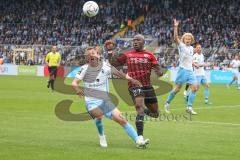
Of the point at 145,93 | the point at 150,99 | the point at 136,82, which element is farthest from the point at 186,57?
the point at 136,82

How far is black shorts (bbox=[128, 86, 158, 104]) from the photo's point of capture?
45.1 ft

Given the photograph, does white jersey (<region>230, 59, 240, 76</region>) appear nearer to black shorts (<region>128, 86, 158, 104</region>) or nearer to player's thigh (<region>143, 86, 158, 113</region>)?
player's thigh (<region>143, 86, 158, 113</region>)

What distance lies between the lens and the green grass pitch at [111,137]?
1158 cm

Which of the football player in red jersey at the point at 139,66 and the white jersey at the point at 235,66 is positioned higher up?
the football player in red jersey at the point at 139,66

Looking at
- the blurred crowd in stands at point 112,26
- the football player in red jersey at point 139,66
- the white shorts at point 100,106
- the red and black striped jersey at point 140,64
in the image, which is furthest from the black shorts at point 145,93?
the blurred crowd in stands at point 112,26

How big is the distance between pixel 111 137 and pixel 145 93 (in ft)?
4.24

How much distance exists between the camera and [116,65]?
1441cm

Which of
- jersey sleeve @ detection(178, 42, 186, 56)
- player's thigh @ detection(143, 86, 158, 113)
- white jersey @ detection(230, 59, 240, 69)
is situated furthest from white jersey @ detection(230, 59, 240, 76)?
player's thigh @ detection(143, 86, 158, 113)

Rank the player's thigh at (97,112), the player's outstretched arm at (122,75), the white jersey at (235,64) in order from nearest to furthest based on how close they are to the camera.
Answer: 1. the player's thigh at (97,112)
2. the player's outstretched arm at (122,75)
3. the white jersey at (235,64)

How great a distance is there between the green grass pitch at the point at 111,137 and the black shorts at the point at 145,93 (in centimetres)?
84

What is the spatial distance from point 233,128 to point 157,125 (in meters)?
2.06

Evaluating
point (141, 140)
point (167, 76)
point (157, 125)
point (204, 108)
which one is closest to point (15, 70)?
point (167, 76)

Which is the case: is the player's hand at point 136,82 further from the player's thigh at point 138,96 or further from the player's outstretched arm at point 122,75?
the player's thigh at point 138,96

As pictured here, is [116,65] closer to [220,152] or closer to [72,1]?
[220,152]
